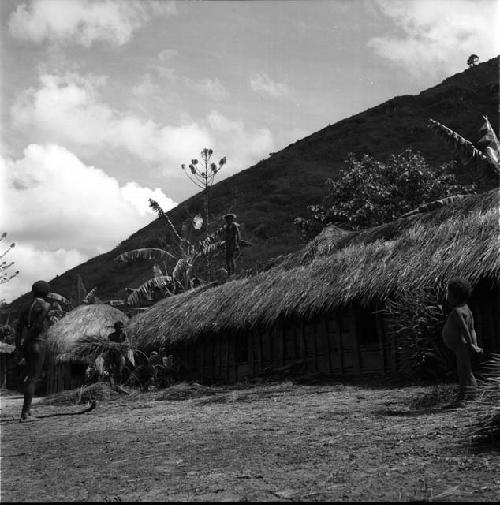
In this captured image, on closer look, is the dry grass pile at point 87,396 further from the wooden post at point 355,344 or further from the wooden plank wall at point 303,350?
the wooden post at point 355,344

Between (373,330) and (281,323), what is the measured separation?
6.63 ft

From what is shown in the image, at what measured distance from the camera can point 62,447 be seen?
18.2 feet

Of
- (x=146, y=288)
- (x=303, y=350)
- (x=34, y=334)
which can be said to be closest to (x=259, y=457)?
(x=34, y=334)

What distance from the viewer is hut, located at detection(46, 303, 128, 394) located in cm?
1797

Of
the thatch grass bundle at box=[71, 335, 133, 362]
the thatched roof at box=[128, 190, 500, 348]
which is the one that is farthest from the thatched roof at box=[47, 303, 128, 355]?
the thatched roof at box=[128, 190, 500, 348]

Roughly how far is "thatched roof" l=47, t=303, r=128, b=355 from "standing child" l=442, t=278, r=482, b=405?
13.0 meters

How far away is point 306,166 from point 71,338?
41400 millimetres

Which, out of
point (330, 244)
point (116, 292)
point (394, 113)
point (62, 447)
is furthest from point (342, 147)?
point (62, 447)

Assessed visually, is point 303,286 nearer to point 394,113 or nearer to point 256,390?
point 256,390

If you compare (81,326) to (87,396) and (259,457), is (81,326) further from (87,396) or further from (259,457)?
(259,457)

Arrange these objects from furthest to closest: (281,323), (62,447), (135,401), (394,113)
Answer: (394,113), (281,323), (135,401), (62,447)

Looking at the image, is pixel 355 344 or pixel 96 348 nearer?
pixel 355 344

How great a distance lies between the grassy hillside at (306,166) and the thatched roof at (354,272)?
24.6 m

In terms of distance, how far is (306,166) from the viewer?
2234 inches
